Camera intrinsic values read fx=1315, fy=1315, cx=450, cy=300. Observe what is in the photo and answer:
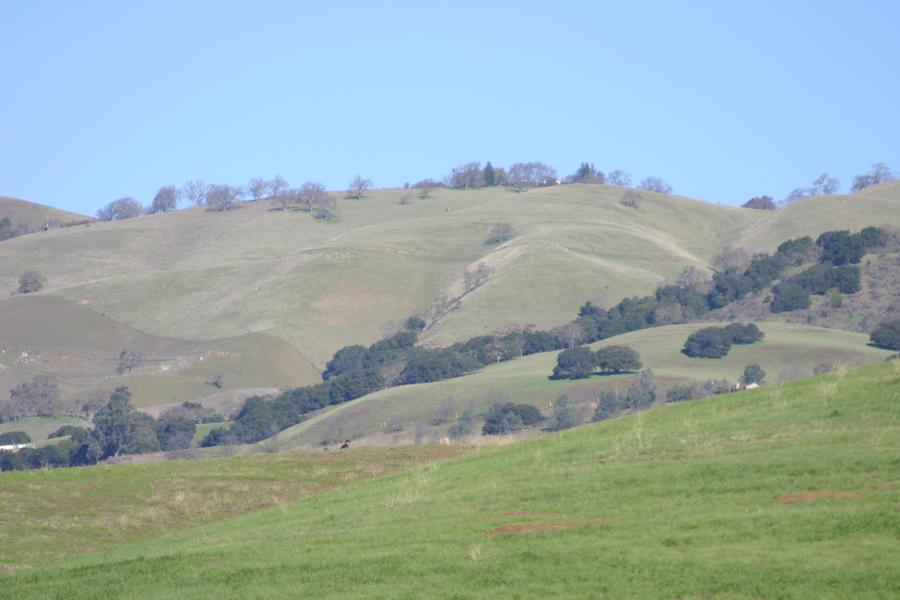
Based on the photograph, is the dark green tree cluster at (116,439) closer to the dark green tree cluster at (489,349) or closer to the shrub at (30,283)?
the dark green tree cluster at (489,349)

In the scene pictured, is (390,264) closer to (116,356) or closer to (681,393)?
(116,356)

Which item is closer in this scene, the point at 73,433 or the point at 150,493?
the point at 150,493

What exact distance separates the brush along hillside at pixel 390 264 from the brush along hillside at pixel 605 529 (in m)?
108

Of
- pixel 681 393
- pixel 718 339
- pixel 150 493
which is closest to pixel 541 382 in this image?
pixel 681 393

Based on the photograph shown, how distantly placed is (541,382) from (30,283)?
82.6 metres

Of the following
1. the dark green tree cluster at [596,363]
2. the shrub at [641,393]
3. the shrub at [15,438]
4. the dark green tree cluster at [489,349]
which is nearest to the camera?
the shrub at [641,393]

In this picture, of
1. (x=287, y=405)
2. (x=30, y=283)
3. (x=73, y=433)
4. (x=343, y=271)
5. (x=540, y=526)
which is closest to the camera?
(x=540, y=526)

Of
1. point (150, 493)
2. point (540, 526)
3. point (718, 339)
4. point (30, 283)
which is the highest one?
point (30, 283)

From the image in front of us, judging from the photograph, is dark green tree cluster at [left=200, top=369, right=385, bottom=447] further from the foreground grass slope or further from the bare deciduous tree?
the bare deciduous tree

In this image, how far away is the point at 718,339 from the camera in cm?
10669

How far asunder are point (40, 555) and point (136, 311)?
126 metres

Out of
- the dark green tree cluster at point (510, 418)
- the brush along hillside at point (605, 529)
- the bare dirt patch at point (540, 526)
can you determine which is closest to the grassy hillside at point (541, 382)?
the dark green tree cluster at point (510, 418)

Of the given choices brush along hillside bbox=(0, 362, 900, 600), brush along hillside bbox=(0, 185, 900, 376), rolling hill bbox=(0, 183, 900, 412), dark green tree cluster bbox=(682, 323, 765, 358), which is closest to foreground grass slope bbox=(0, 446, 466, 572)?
brush along hillside bbox=(0, 362, 900, 600)

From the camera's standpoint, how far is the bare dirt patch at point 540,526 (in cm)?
1830
